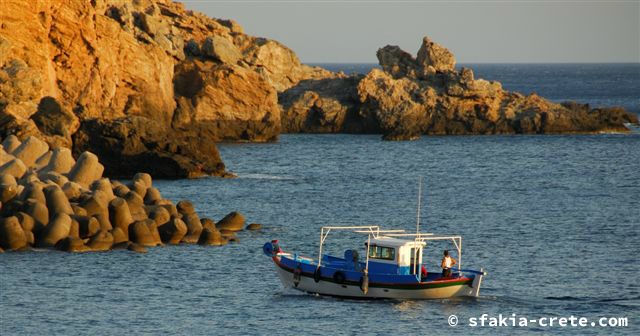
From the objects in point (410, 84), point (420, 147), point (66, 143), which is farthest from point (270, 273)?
point (410, 84)

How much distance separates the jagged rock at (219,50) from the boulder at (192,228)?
64135 mm

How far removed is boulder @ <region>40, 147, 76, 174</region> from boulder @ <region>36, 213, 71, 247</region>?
1012 centimetres

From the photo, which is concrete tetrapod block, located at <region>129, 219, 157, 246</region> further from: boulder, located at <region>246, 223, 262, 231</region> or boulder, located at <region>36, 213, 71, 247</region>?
boulder, located at <region>246, 223, 262, 231</region>

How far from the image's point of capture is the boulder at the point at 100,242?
51.2 m

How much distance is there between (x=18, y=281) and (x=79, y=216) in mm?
6818

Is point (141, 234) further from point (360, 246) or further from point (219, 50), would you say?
point (219, 50)

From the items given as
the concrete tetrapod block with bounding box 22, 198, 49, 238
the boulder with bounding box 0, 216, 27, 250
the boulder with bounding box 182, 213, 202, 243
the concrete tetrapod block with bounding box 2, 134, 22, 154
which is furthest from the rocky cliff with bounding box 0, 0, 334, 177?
the boulder with bounding box 0, 216, 27, 250

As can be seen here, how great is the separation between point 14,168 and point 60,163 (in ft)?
9.91

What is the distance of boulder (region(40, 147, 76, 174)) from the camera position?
60.9 meters

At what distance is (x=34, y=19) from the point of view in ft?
299

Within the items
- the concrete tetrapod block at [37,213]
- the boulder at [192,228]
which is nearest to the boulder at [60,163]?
the boulder at [192,228]

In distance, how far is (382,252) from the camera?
44.2 m

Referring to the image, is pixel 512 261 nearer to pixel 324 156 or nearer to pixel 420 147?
pixel 324 156

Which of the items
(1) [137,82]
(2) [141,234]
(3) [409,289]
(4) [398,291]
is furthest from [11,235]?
(1) [137,82]
